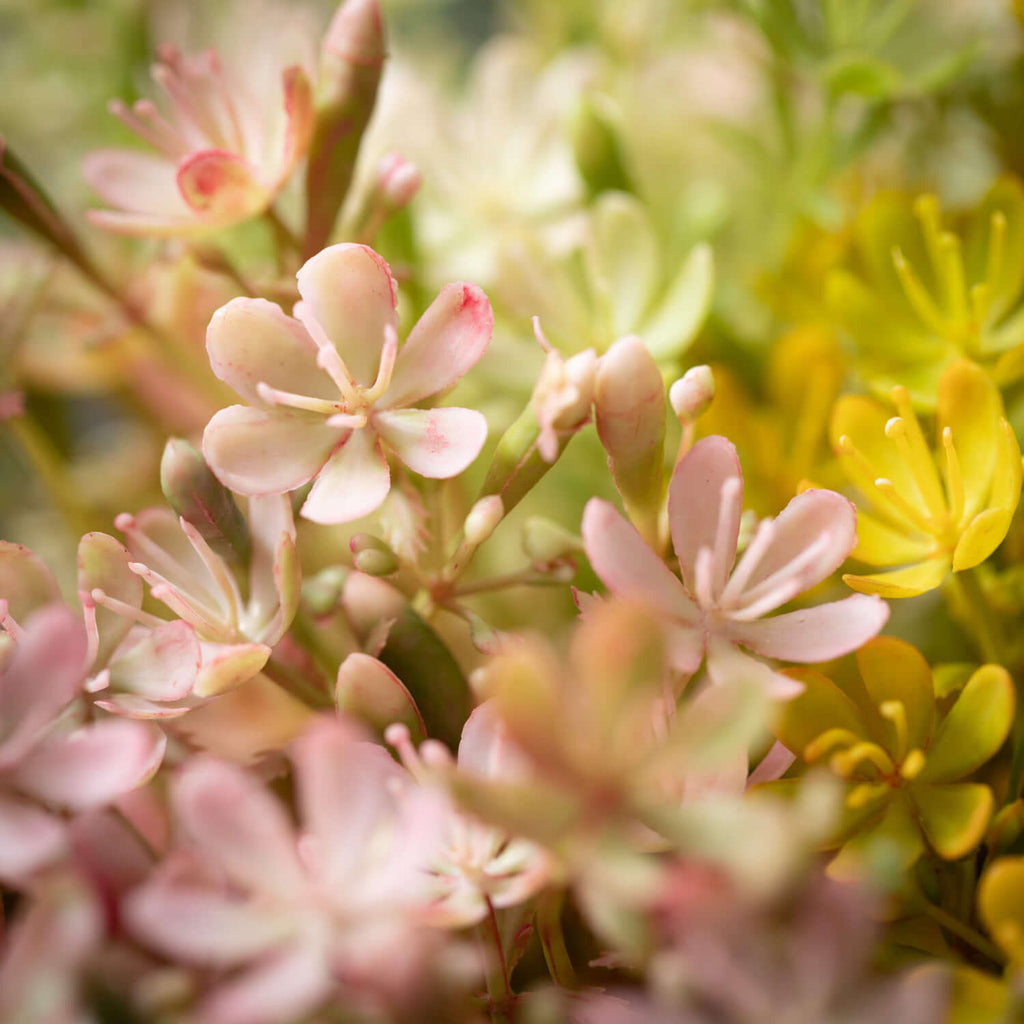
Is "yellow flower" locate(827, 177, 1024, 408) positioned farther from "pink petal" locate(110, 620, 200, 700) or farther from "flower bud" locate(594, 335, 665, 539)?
"pink petal" locate(110, 620, 200, 700)

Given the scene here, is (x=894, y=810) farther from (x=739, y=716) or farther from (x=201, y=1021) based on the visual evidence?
(x=201, y=1021)

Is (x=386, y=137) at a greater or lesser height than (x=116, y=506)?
greater

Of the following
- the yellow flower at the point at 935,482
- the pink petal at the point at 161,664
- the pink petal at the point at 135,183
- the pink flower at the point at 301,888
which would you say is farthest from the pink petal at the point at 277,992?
the pink petal at the point at 135,183

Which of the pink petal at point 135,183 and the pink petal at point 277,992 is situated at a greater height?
the pink petal at point 135,183

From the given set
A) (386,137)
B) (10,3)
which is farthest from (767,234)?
(10,3)

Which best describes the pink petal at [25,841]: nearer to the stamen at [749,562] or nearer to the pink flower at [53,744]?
the pink flower at [53,744]

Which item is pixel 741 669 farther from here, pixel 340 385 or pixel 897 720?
pixel 340 385
